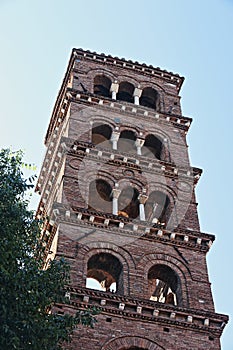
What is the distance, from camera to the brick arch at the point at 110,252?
2289 centimetres

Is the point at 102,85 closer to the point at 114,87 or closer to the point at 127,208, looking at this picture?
the point at 114,87

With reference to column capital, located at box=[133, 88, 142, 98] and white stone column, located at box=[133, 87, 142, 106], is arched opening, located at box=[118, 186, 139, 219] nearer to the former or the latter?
white stone column, located at box=[133, 87, 142, 106]

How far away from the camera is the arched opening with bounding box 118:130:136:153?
3094cm

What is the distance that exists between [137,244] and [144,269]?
113cm

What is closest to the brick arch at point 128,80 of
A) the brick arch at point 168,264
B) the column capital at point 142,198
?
the column capital at point 142,198

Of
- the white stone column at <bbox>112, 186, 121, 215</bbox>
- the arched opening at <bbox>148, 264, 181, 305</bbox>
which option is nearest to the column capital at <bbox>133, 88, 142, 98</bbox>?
the white stone column at <bbox>112, 186, 121, 215</bbox>

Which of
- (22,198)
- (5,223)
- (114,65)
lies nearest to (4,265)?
(5,223)

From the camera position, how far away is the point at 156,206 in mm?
27953

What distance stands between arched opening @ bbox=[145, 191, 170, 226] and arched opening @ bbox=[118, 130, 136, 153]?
330cm

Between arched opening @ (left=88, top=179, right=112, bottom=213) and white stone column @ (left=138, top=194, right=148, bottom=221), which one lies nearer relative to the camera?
white stone column @ (left=138, top=194, right=148, bottom=221)

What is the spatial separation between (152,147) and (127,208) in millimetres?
4470

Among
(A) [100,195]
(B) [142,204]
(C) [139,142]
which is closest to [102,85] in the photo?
(C) [139,142]

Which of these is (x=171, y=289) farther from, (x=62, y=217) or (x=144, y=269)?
(x=62, y=217)

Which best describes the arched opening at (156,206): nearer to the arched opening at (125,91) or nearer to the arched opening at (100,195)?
the arched opening at (100,195)
